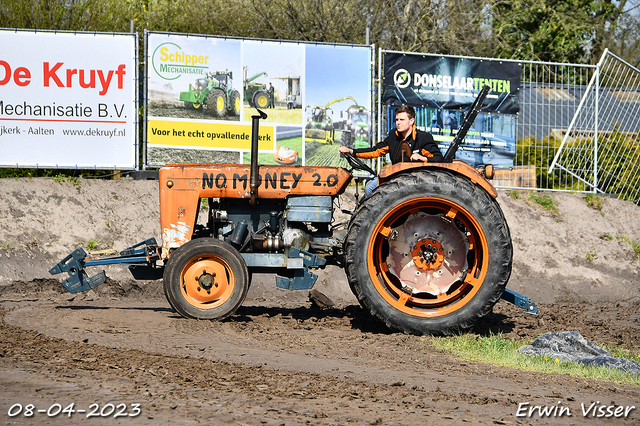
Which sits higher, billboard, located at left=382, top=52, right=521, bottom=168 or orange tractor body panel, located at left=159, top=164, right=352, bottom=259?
billboard, located at left=382, top=52, right=521, bottom=168

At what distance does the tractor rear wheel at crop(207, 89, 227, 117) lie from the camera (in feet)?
31.3

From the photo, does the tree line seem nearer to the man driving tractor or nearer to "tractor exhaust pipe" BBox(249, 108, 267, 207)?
"tractor exhaust pipe" BBox(249, 108, 267, 207)

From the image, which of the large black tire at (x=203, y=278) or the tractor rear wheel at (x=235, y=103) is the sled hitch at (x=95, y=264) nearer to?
the large black tire at (x=203, y=278)

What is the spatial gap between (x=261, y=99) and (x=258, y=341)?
17.2ft

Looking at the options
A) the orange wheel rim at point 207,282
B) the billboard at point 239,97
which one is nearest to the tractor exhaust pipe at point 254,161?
the orange wheel rim at point 207,282

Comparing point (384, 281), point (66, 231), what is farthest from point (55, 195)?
point (384, 281)

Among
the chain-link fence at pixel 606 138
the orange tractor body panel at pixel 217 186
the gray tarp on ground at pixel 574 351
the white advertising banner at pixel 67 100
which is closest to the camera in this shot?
the gray tarp on ground at pixel 574 351

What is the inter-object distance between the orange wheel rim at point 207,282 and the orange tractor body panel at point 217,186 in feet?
1.19

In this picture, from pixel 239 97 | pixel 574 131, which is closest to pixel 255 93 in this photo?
pixel 239 97

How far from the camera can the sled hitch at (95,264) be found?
19.9ft

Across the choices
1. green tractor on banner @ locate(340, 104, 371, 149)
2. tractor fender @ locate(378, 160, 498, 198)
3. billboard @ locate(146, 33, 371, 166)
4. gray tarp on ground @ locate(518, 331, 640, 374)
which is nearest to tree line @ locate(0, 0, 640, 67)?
billboard @ locate(146, 33, 371, 166)

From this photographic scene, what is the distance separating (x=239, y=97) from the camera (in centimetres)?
962

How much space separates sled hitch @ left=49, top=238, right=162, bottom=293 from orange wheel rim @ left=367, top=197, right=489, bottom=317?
2.06 metres

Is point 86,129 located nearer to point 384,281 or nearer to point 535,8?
point 384,281
